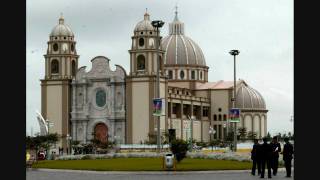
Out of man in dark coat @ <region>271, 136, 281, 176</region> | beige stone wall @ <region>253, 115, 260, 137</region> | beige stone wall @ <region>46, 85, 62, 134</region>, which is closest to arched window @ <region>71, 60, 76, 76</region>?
beige stone wall @ <region>46, 85, 62, 134</region>

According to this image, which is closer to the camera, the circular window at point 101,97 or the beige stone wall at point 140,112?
the beige stone wall at point 140,112

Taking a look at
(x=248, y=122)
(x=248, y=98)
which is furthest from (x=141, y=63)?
(x=248, y=122)

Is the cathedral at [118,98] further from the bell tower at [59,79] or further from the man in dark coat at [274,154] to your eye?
the man in dark coat at [274,154]

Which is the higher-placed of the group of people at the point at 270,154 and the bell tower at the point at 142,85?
the bell tower at the point at 142,85

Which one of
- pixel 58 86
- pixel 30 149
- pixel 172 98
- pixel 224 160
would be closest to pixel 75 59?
pixel 58 86

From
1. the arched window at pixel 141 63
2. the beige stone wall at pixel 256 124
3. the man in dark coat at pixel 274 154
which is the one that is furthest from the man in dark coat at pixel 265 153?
the beige stone wall at pixel 256 124

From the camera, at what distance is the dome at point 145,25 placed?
112m

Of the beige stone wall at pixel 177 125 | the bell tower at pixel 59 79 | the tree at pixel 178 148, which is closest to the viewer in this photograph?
the tree at pixel 178 148

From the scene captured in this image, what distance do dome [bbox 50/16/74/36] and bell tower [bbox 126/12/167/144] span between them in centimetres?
1259

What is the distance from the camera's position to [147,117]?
10944 centimetres

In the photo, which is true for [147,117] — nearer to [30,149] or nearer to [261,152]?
[30,149]

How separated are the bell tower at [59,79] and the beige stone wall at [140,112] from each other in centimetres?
1158

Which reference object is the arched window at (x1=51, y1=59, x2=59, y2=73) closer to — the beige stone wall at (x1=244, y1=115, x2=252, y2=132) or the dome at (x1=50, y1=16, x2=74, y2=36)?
the dome at (x1=50, y1=16, x2=74, y2=36)

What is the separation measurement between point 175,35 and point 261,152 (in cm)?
11502
